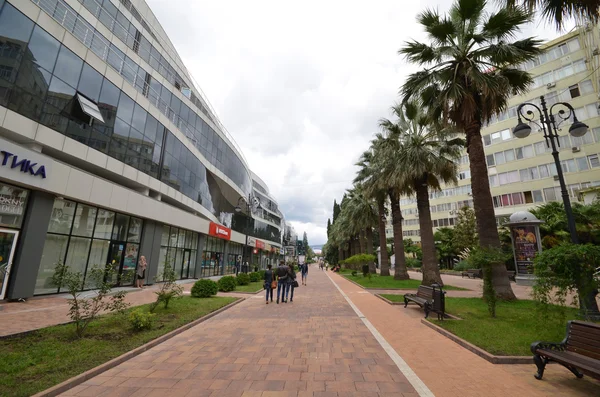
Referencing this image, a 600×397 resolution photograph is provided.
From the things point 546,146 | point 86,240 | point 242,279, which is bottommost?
point 242,279

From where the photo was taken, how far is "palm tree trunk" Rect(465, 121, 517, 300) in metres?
11.3

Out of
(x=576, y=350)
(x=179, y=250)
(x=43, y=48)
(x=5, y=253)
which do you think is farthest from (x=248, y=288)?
(x=576, y=350)

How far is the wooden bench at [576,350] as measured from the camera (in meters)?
3.77

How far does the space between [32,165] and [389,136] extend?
66.5ft

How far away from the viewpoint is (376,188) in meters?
23.9

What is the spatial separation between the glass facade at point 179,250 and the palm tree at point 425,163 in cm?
1736

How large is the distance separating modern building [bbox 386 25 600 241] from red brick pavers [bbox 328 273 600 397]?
70.1 feet

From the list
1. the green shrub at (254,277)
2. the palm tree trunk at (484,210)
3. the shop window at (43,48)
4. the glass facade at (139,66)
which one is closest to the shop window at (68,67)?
the shop window at (43,48)

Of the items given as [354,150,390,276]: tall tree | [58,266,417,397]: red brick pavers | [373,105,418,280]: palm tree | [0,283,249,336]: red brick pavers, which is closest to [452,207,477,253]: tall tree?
[354,150,390,276]: tall tree

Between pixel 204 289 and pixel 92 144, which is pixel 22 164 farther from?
pixel 204 289

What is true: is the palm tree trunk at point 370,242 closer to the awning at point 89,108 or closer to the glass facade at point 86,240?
the glass facade at point 86,240

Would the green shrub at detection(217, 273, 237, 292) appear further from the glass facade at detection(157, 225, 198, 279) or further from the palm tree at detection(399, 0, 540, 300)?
the palm tree at detection(399, 0, 540, 300)

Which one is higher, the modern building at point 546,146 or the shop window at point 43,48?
the modern building at point 546,146

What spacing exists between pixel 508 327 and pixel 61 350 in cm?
1044
